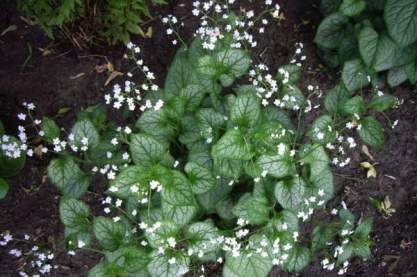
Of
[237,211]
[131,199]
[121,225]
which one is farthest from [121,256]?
[237,211]

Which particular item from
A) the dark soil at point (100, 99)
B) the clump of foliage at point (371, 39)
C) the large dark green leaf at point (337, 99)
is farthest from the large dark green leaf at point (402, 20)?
the dark soil at point (100, 99)

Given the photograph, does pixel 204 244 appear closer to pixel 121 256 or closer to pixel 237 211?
pixel 237 211

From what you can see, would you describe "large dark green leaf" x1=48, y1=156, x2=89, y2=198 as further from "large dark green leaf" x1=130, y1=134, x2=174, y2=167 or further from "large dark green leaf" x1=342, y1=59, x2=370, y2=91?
"large dark green leaf" x1=342, y1=59, x2=370, y2=91

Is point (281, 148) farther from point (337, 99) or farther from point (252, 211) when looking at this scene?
point (337, 99)

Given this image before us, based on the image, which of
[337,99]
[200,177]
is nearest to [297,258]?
[200,177]

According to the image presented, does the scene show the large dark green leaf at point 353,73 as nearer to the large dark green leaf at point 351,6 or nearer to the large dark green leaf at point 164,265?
the large dark green leaf at point 351,6

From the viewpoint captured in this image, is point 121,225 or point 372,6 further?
point 372,6
